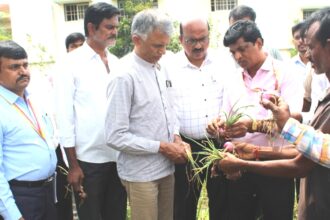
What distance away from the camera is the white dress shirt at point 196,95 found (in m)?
3.55

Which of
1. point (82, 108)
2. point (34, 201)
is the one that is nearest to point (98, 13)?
→ point (82, 108)

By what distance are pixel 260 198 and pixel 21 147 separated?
1.83 metres

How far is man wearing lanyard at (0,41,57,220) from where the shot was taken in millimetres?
2740

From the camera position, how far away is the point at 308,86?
3816 mm

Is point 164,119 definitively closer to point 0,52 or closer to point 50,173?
point 50,173

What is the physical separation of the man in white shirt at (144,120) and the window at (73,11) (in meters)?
18.7

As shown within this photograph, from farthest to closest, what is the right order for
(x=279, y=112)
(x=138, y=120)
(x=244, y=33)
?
(x=244, y=33) → (x=138, y=120) → (x=279, y=112)

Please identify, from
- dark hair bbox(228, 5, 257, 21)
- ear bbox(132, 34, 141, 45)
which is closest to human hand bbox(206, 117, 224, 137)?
ear bbox(132, 34, 141, 45)

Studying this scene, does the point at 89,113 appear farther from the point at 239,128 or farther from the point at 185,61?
the point at 239,128

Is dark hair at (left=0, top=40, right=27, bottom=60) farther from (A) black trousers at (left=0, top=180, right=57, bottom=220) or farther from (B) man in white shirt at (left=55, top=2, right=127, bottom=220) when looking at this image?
(A) black trousers at (left=0, top=180, right=57, bottom=220)

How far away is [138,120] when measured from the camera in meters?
2.92

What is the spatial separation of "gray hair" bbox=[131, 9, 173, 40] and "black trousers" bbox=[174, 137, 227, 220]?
3.68 ft

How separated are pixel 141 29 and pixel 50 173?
4.01ft

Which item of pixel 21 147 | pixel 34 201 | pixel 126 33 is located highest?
pixel 126 33
